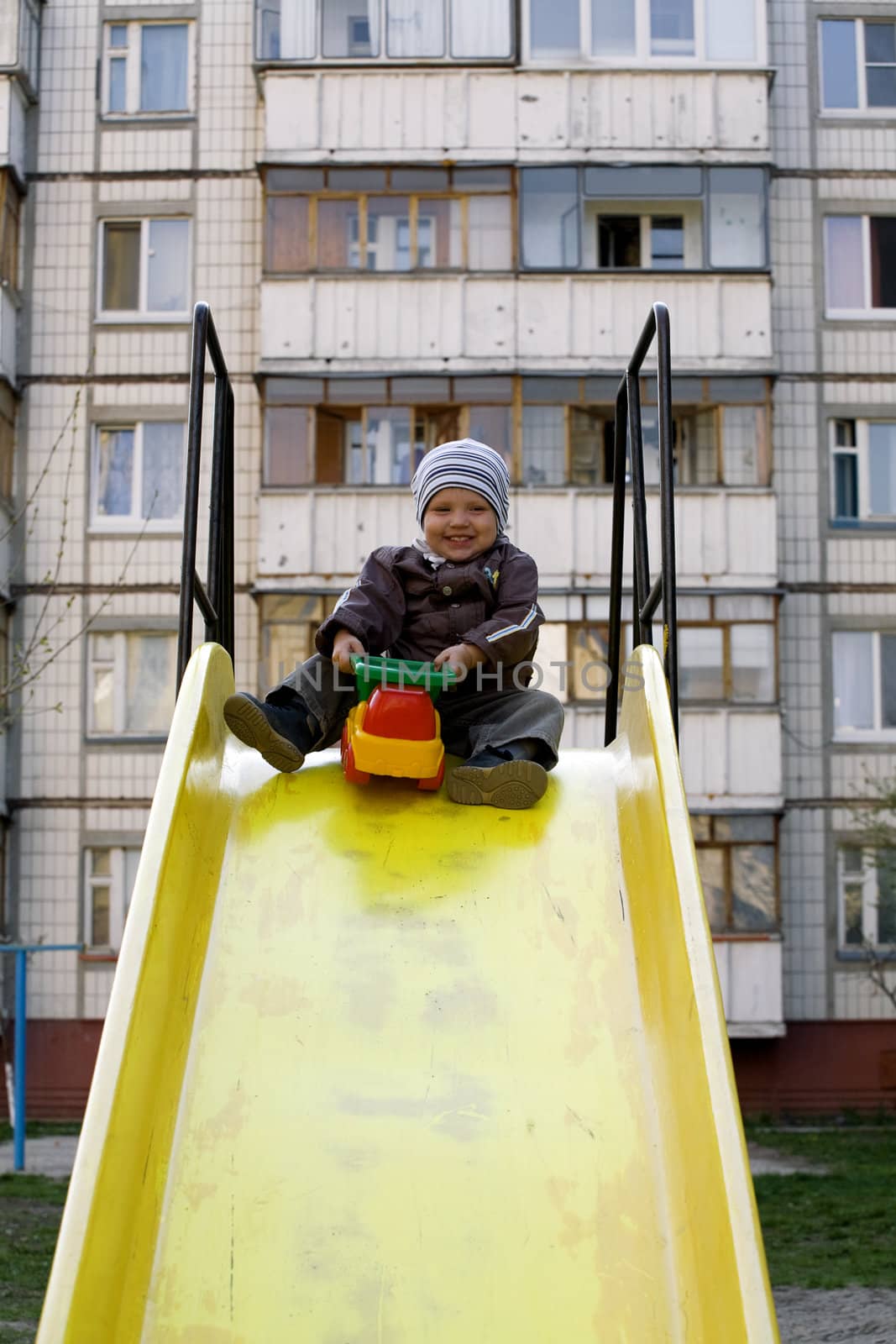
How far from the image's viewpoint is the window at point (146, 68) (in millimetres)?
19703

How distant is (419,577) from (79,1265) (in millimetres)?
2413

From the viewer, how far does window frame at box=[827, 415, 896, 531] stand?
19031mm

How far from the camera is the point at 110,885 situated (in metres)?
18.6

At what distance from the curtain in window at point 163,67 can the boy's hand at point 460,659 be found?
1716cm

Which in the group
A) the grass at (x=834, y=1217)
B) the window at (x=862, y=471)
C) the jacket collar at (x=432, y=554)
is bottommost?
the grass at (x=834, y=1217)

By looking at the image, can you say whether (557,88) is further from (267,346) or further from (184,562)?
(184,562)

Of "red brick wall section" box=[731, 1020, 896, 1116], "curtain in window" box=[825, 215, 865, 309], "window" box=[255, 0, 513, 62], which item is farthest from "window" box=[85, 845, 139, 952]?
"curtain in window" box=[825, 215, 865, 309]

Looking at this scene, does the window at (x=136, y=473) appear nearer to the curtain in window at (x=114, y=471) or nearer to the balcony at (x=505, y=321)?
the curtain in window at (x=114, y=471)

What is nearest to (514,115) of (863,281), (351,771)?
(863,281)

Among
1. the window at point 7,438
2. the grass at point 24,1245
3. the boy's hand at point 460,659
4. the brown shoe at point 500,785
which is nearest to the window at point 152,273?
the window at point 7,438

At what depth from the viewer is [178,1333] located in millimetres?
2592

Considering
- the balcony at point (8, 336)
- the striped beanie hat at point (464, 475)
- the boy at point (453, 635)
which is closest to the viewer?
the boy at point (453, 635)

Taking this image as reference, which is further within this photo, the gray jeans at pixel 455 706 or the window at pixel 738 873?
the window at pixel 738 873

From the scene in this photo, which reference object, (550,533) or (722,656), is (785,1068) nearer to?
(722,656)
